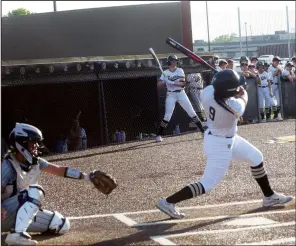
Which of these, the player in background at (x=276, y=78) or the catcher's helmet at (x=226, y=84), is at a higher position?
the catcher's helmet at (x=226, y=84)

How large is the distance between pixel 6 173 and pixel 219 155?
210cm

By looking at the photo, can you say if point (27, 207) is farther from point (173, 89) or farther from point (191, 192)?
point (173, 89)

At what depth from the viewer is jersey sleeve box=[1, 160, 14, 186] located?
5348 mm

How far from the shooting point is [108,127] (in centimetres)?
1468

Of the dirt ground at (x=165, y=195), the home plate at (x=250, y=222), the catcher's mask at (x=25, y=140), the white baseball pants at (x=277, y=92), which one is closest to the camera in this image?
the catcher's mask at (x=25, y=140)

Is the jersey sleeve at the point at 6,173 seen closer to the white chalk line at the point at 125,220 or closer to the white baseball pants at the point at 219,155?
the white chalk line at the point at 125,220

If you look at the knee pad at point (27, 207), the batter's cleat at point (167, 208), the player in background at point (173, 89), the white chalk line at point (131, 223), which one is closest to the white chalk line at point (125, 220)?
the white chalk line at point (131, 223)

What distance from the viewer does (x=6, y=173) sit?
5.36 m

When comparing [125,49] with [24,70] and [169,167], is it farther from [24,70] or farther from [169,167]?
[169,167]

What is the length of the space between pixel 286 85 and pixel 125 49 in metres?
11.0

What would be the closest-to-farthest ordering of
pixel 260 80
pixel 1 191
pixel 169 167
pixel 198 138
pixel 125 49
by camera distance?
pixel 1 191 → pixel 169 167 → pixel 198 138 → pixel 260 80 → pixel 125 49

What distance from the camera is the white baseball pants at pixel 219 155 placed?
6145 millimetres

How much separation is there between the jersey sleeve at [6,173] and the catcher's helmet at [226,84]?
213cm

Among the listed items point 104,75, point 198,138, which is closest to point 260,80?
point 198,138
